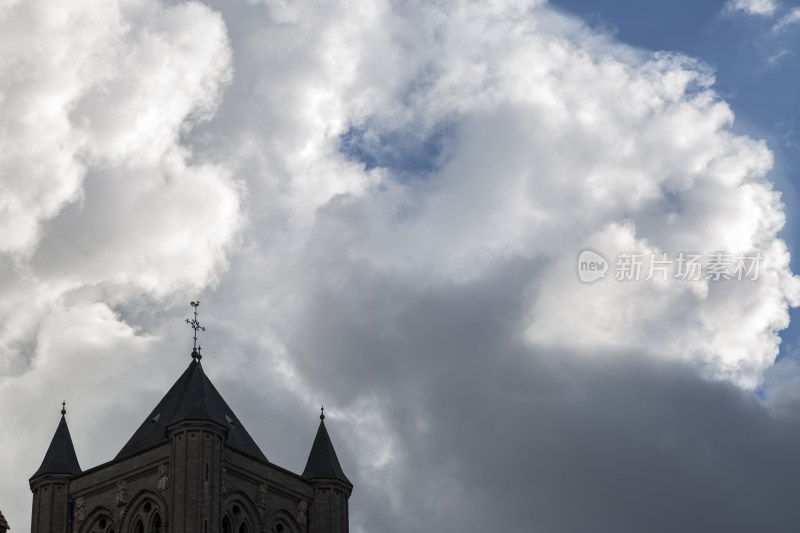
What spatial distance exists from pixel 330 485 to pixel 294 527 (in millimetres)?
4045

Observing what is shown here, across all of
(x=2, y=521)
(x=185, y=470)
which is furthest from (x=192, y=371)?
(x=2, y=521)

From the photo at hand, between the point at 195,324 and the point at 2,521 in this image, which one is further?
the point at 195,324

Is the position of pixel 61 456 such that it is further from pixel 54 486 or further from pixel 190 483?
pixel 190 483

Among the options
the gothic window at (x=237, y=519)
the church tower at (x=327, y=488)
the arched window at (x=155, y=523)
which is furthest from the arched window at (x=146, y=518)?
the church tower at (x=327, y=488)

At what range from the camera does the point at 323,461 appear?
115 m

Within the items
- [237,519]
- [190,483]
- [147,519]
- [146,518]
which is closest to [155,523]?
[147,519]

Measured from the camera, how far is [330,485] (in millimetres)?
114000

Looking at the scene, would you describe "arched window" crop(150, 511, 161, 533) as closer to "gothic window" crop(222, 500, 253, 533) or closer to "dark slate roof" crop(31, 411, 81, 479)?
"gothic window" crop(222, 500, 253, 533)

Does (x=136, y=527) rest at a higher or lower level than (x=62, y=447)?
lower

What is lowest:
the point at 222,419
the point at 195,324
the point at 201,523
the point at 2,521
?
the point at 2,521

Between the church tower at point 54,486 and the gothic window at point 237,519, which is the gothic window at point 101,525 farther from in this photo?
the gothic window at point 237,519

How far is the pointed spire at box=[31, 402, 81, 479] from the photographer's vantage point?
368 feet

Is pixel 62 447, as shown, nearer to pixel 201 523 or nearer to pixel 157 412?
pixel 157 412

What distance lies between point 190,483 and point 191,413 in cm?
460
